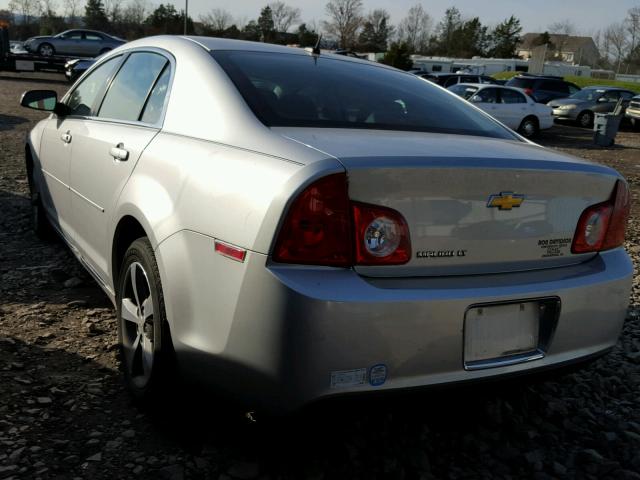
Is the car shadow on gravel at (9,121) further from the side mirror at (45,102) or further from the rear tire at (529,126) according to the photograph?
the rear tire at (529,126)

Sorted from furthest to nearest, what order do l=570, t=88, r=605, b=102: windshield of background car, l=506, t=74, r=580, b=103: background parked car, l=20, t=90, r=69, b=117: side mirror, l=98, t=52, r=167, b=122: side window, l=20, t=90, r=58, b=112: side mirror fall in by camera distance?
l=506, t=74, r=580, b=103: background parked car → l=570, t=88, r=605, b=102: windshield of background car → l=20, t=90, r=58, b=112: side mirror → l=20, t=90, r=69, b=117: side mirror → l=98, t=52, r=167, b=122: side window

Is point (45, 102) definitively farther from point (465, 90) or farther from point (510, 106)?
point (510, 106)

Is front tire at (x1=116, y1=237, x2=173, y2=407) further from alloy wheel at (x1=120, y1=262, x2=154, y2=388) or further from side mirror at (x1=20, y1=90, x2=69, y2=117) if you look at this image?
side mirror at (x1=20, y1=90, x2=69, y2=117)

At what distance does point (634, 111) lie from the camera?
2200cm

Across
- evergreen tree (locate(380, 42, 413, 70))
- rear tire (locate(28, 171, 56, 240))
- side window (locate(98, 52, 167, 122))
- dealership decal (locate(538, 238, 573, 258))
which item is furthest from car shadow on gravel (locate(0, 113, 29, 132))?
evergreen tree (locate(380, 42, 413, 70))

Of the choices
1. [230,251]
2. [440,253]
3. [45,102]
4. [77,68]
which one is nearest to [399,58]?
[77,68]

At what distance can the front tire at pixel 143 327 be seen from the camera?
2.36 meters

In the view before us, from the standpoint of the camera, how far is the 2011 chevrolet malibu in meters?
1.88

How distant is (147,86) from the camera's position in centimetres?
307

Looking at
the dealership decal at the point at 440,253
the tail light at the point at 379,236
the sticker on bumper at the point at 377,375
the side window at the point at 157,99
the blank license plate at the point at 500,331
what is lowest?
the sticker on bumper at the point at 377,375

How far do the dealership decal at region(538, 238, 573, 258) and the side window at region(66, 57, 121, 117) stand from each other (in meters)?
2.57

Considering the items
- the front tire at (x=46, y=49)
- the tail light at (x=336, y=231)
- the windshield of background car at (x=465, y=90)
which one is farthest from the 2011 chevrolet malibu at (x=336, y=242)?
the front tire at (x=46, y=49)

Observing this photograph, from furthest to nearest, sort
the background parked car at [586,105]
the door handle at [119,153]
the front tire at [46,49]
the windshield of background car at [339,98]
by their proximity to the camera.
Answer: the front tire at [46,49] < the background parked car at [586,105] < the door handle at [119,153] < the windshield of background car at [339,98]

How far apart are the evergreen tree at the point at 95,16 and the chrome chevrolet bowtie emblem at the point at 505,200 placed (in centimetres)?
6951
